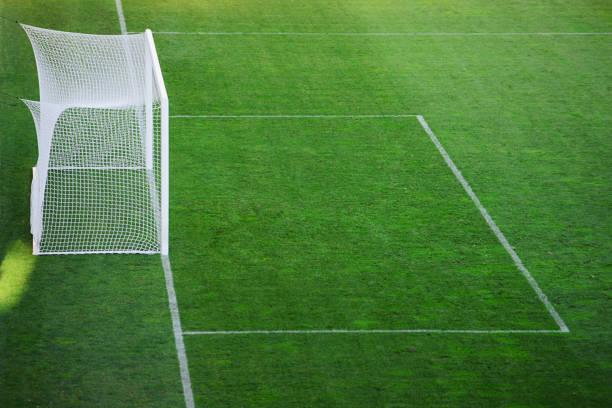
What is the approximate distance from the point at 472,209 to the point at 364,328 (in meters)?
2.37

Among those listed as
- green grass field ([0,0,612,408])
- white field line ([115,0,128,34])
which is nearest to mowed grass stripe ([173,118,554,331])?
green grass field ([0,0,612,408])

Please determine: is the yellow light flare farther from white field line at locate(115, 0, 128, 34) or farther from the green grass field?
white field line at locate(115, 0, 128, 34)

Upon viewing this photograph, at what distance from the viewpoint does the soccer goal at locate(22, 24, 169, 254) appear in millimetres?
8188

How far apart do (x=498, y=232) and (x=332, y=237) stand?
4.92 feet

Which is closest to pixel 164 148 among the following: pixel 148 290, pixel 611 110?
pixel 148 290

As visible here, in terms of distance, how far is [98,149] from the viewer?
9.79 meters

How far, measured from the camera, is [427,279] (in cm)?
795

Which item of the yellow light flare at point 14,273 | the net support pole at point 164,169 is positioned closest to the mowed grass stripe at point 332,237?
the net support pole at point 164,169

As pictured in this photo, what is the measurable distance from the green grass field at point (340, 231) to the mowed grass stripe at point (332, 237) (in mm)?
24

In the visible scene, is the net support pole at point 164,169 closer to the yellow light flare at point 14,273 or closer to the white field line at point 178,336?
the white field line at point 178,336

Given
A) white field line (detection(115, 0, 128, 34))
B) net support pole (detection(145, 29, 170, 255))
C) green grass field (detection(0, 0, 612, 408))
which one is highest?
net support pole (detection(145, 29, 170, 255))

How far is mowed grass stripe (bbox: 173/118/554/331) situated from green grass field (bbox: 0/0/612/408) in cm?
2

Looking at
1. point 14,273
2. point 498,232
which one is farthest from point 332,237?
point 14,273

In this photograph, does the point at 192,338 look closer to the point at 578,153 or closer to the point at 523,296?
the point at 523,296
